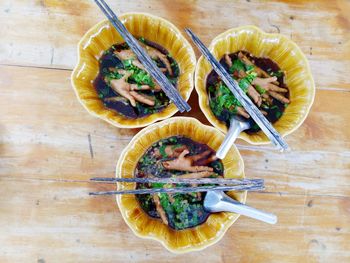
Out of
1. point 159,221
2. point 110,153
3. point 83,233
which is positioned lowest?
point 83,233

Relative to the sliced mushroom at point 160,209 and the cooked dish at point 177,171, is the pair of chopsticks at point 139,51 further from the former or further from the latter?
the sliced mushroom at point 160,209

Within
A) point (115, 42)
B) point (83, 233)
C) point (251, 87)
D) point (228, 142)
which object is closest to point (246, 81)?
point (251, 87)

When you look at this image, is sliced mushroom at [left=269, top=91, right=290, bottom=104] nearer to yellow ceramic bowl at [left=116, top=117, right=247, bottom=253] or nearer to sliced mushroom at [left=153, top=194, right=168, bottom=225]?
yellow ceramic bowl at [left=116, top=117, right=247, bottom=253]

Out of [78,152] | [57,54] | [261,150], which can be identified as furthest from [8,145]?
[261,150]

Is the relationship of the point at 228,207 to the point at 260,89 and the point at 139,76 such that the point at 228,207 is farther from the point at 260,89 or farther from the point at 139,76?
the point at 139,76

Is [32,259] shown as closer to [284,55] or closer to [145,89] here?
[145,89]

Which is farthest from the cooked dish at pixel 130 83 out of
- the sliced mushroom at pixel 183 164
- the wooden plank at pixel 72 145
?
the sliced mushroom at pixel 183 164

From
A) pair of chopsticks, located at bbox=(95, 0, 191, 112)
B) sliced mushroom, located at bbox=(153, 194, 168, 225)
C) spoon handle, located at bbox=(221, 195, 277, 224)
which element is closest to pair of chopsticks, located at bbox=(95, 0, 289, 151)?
pair of chopsticks, located at bbox=(95, 0, 191, 112)
